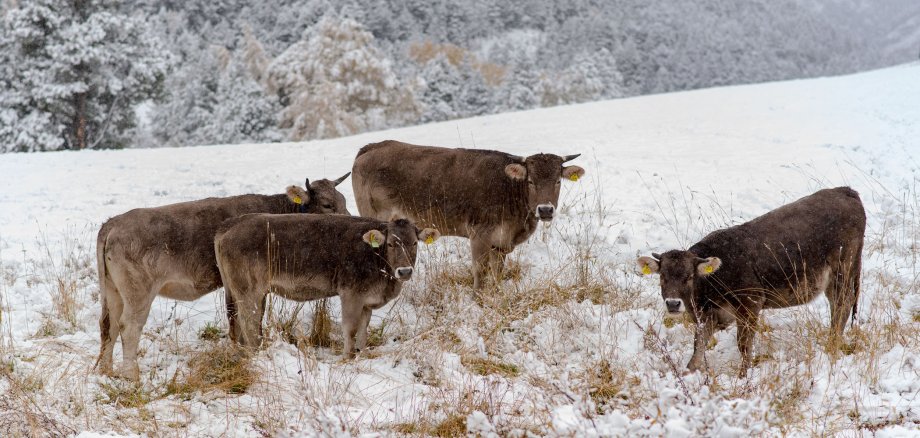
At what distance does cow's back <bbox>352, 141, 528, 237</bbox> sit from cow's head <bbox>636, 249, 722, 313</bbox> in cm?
259

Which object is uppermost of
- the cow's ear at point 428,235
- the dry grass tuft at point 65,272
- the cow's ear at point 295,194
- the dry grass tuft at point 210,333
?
the cow's ear at point 295,194

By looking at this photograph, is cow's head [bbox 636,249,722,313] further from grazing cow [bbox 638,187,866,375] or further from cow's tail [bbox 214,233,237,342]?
cow's tail [bbox 214,233,237,342]

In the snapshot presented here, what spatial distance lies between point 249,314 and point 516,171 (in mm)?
3449

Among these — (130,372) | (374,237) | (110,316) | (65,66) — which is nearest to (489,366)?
(374,237)

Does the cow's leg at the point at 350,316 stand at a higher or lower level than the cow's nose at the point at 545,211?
lower

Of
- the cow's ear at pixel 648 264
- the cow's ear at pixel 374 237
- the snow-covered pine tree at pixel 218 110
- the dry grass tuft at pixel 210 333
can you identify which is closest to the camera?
the cow's ear at pixel 648 264

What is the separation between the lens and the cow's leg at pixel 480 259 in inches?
342

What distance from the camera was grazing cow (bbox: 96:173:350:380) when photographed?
682cm

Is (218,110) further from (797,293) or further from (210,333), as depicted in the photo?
(797,293)

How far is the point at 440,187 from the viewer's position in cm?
919

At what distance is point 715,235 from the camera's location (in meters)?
6.90

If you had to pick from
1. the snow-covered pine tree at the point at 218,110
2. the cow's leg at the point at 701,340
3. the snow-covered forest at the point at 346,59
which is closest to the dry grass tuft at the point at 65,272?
the cow's leg at the point at 701,340

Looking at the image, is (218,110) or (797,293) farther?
(218,110)

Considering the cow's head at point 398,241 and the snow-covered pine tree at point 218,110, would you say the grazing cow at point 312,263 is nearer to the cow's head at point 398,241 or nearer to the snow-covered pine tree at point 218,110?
the cow's head at point 398,241
